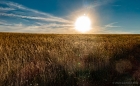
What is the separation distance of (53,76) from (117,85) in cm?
163

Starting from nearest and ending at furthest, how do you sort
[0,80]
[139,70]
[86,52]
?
1. [0,80]
2. [139,70]
3. [86,52]

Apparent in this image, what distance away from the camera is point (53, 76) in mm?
3920

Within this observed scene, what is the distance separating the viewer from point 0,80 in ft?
11.5

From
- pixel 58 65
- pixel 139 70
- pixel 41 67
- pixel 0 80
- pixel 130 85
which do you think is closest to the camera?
pixel 0 80

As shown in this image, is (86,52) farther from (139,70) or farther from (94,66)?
(139,70)

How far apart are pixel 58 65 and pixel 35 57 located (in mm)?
1234

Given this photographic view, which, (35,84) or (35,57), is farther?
(35,57)

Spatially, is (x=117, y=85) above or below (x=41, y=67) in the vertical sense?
below

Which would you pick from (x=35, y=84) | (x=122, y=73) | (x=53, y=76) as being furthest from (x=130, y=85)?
(x=35, y=84)

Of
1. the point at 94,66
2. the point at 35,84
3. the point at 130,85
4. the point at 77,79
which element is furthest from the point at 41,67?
the point at 130,85

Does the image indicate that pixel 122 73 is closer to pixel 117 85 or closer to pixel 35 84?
pixel 117 85

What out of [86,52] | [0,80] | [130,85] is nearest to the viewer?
[0,80]

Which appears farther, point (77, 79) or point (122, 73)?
point (122, 73)

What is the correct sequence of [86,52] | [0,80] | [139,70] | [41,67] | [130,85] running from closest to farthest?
[0,80], [130,85], [41,67], [139,70], [86,52]
